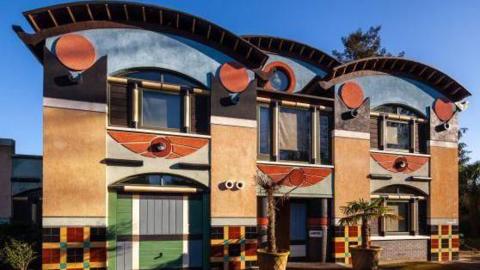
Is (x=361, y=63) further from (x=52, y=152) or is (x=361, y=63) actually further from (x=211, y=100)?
(x=52, y=152)

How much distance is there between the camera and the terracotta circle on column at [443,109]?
870 inches

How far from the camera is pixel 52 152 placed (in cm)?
1421

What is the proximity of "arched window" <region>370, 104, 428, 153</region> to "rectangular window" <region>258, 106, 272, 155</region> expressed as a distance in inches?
204

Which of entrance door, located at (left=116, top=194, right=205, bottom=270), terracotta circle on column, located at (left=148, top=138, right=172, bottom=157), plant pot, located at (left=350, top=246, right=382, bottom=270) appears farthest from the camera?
plant pot, located at (left=350, top=246, right=382, bottom=270)

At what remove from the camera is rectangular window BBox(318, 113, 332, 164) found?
19.3 metres

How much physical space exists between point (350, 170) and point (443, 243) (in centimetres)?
625

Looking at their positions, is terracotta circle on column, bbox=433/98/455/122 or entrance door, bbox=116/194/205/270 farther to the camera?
terracotta circle on column, bbox=433/98/455/122

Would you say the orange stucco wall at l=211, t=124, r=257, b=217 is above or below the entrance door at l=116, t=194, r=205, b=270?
A: above

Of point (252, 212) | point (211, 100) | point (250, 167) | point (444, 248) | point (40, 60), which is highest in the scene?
point (40, 60)

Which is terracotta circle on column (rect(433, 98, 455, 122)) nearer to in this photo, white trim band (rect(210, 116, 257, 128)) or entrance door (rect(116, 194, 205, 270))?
white trim band (rect(210, 116, 257, 128))

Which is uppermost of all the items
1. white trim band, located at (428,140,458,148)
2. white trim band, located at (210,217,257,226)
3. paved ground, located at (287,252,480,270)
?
white trim band, located at (428,140,458,148)

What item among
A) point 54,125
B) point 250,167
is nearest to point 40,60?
point 54,125

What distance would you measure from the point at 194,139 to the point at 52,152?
4.70m

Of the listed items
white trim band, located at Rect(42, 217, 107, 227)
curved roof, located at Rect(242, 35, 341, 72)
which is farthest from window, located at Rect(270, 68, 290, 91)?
white trim band, located at Rect(42, 217, 107, 227)
